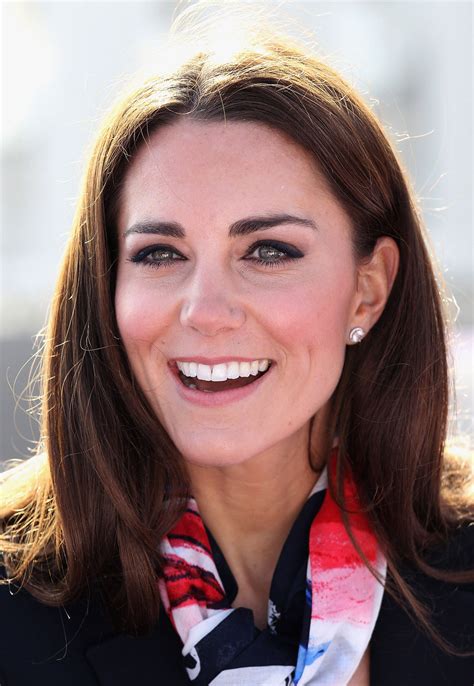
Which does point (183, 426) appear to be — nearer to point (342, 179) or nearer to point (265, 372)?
point (265, 372)

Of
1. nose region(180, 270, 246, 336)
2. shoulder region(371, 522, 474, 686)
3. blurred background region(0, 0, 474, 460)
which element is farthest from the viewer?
blurred background region(0, 0, 474, 460)

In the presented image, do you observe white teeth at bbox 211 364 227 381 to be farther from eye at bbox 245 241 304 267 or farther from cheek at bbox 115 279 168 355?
eye at bbox 245 241 304 267

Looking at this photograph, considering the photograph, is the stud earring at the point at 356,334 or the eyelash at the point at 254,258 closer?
the eyelash at the point at 254,258

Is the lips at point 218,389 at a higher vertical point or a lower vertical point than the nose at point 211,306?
lower

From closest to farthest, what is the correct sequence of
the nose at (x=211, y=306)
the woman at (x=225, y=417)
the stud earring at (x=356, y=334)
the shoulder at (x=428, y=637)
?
1. the nose at (x=211, y=306)
2. the woman at (x=225, y=417)
3. the shoulder at (x=428, y=637)
4. the stud earring at (x=356, y=334)

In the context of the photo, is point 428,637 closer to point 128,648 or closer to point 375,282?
point 128,648

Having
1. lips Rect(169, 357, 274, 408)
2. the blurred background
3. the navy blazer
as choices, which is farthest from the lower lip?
the blurred background

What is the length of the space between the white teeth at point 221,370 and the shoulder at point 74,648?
2.03 feet

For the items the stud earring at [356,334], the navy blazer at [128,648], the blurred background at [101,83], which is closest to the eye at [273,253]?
the stud earring at [356,334]

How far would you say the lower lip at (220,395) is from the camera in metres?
2.54

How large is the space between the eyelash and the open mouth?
0.86ft

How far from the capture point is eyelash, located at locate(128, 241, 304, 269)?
8.27ft

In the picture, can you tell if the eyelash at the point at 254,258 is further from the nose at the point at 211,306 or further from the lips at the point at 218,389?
the lips at the point at 218,389

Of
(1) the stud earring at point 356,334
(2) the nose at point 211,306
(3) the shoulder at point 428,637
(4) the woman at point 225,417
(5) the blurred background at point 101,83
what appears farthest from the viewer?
(5) the blurred background at point 101,83
